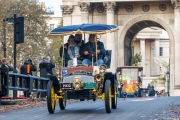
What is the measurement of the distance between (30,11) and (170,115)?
6331 centimetres

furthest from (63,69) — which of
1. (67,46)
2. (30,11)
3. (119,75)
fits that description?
(30,11)

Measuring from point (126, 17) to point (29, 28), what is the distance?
1999 cm

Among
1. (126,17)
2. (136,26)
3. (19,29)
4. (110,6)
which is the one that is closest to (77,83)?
(19,29)

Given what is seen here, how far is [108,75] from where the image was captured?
23922 millimetres

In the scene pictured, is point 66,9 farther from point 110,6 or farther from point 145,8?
point 145,8

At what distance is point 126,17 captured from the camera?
68062 mm

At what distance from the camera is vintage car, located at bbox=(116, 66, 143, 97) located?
204 ft

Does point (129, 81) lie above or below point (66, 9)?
below

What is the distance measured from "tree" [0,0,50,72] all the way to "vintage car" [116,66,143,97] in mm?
20387

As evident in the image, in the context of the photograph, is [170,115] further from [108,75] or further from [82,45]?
[82,45]

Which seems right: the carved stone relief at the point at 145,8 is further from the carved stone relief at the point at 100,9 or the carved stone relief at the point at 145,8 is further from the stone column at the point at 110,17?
the carved stone relief at the point at 100,9

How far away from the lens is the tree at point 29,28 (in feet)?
275

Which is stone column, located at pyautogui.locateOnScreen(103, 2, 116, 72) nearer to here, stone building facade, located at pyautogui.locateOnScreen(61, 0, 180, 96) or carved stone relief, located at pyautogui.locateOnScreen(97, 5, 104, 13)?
stone building facade, located at pyautogui.locateOnScreen(61, 0, 180, 96)

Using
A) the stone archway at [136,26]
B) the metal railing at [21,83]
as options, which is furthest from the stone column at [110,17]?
the metal railing at [21,83]
